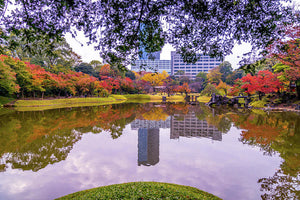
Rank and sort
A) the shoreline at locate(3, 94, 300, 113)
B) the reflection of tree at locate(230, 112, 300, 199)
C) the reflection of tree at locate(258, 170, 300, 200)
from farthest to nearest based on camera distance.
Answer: the shoreline at locate(3, 94, 300, 113), the reflection of tree at locate(230, 112, 300, 199), the reflection of tree at locate(258, 170, 300, 200)

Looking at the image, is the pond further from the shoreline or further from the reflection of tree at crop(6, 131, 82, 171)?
the shoreline

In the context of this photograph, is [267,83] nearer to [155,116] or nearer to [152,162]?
[155,116]

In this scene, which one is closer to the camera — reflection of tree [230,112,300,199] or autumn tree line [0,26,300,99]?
reflection of tree [230,112,300,199]

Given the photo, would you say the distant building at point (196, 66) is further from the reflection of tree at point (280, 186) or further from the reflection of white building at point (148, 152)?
the reflection of tree at point (280, 186)

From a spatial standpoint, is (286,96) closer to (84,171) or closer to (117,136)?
(117,136)

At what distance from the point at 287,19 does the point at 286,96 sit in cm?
1773

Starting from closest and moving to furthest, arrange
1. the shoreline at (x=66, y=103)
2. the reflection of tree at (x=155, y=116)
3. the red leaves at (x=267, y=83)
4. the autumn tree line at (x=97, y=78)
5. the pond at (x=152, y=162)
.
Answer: the pond at (x=152, y=162)
the autumn tree line at (x=97, y=78)
the reflection of tree at (x=155, y=116)
the shoreline at (x=66, y=103)
the red leaves at (x=267, y=83)

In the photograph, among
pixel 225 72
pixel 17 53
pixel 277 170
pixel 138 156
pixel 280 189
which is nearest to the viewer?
pixel 280 189

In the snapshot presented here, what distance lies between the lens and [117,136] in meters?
6.82

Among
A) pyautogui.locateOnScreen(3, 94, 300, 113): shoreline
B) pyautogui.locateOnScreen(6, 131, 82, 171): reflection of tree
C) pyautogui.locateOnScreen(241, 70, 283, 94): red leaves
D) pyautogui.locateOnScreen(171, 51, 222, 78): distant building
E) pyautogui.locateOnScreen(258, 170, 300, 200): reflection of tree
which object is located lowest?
pyautogui.locateOnScreen(6, 131, 82, 171): reflection of tree

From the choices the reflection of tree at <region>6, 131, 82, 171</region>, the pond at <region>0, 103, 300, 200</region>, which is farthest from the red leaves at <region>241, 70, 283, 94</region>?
the reflection of tree at <region>6, 131, 82, 171</region>

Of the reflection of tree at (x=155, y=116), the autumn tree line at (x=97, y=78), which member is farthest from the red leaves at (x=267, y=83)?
the reflection of tree at (x=155, y=116)

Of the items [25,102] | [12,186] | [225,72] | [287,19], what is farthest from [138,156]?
[225,72]

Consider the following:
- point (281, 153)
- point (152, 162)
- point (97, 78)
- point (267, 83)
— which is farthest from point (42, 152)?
point (97, 78)
